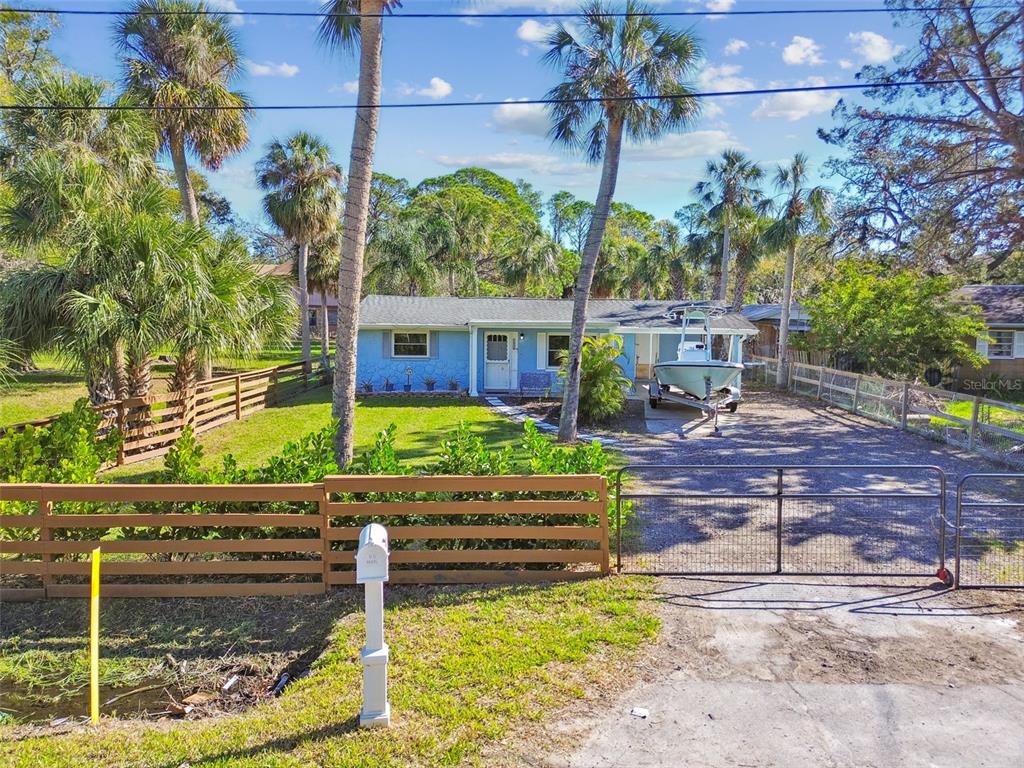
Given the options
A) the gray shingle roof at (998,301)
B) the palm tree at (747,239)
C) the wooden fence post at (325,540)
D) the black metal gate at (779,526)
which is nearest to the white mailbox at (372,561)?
the wooden fence post at (325,540)

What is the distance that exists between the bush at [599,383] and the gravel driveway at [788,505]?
1447mm

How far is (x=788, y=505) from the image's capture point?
851 centimetres

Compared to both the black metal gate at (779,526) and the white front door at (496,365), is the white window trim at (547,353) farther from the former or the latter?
the black metal gate at (779,526)

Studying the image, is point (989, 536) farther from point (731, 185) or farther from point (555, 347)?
point (731, 185)

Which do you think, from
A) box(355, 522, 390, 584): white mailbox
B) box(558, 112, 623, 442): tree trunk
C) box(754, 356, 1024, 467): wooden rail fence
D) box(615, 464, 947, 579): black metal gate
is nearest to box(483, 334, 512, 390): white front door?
box(558, 112, 623, 442): tree trunk

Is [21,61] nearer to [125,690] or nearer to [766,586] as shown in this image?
[125,690]

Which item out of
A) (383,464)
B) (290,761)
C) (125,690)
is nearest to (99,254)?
(383,464)

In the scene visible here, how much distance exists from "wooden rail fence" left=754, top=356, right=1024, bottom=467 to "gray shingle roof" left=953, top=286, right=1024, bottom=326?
7.15m

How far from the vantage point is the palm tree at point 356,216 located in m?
7.79

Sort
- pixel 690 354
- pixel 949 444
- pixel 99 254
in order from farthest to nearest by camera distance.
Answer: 1. pixel 690 354
2. pixel 949 444
3. pixel 99 254

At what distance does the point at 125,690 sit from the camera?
14.0 ft

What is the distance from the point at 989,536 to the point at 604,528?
188 inches

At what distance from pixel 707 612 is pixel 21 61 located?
96.6 feet
